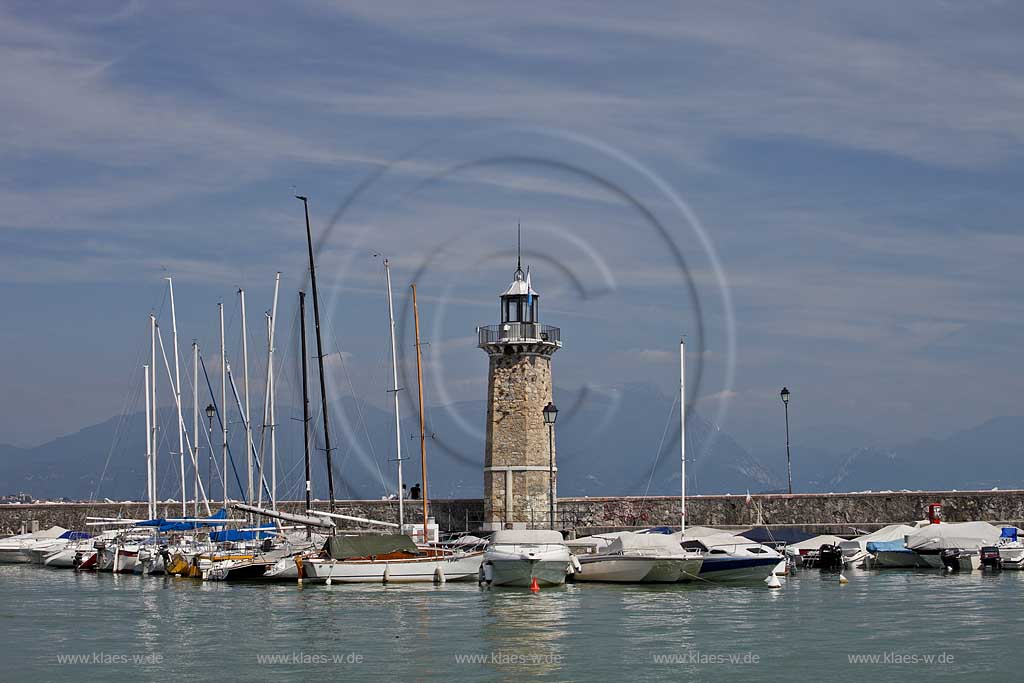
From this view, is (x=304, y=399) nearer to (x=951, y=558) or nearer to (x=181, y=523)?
(x=181, y=523)

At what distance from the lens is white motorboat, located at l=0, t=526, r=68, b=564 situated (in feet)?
214

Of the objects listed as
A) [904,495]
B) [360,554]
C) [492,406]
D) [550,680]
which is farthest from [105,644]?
[904,495]

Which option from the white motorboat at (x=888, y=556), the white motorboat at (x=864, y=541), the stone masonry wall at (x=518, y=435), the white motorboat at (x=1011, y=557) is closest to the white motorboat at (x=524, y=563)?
the white motorboat at (x=864, y=541)

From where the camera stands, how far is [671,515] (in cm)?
5781

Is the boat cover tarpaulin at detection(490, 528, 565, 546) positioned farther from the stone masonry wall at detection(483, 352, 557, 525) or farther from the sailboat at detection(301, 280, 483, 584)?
the stone masonry wall at detection(483, 352, 557, 525)

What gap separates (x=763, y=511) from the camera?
2251 inches

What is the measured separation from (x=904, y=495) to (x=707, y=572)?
593 inches

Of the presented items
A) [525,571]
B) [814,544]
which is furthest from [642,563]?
[814,544]

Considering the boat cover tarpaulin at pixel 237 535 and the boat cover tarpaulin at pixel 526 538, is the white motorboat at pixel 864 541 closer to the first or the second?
the boat cover tarpaulin at pixel 526 538

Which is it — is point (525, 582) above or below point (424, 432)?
below

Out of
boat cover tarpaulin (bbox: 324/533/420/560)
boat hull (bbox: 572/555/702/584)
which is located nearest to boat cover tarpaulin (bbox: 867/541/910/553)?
boat hull (bbox: 572/555/702/584)

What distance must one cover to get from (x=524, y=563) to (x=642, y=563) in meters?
3.88

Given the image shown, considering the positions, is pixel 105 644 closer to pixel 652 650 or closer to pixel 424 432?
pixel 652 650

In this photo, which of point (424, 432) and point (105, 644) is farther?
point (424, 432)
